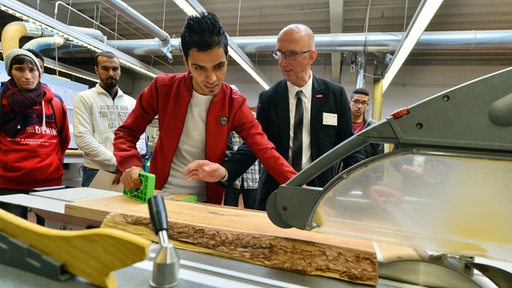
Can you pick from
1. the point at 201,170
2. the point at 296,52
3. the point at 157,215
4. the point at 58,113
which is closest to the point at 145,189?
the point at 201,170

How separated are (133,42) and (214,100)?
4413mm

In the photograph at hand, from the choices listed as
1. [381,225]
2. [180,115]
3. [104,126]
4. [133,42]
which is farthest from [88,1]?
[381,225]

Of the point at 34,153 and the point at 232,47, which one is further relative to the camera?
the point at 232,47

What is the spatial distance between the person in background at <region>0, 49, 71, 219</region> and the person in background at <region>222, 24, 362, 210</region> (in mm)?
1485

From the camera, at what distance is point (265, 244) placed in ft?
2.24

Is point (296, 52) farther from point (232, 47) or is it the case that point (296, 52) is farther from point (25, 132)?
point (232, 47)

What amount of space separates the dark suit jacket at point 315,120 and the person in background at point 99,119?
130 centimetres

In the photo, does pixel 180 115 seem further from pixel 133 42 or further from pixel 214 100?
pixel 133 42

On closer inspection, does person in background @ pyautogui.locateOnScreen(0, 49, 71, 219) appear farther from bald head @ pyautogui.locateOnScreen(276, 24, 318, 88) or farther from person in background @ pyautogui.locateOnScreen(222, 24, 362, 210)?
bald head @ pyautogui.locateOnScreen(276, 24, 318, 88)

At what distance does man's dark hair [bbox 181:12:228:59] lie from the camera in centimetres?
103

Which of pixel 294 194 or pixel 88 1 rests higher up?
pixel 88 1

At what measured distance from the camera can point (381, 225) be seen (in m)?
0.59

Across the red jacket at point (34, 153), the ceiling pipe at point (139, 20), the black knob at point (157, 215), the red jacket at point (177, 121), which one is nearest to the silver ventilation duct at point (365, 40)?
the ceiling pipe at point (139, 20)

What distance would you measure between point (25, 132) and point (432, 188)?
225cm
